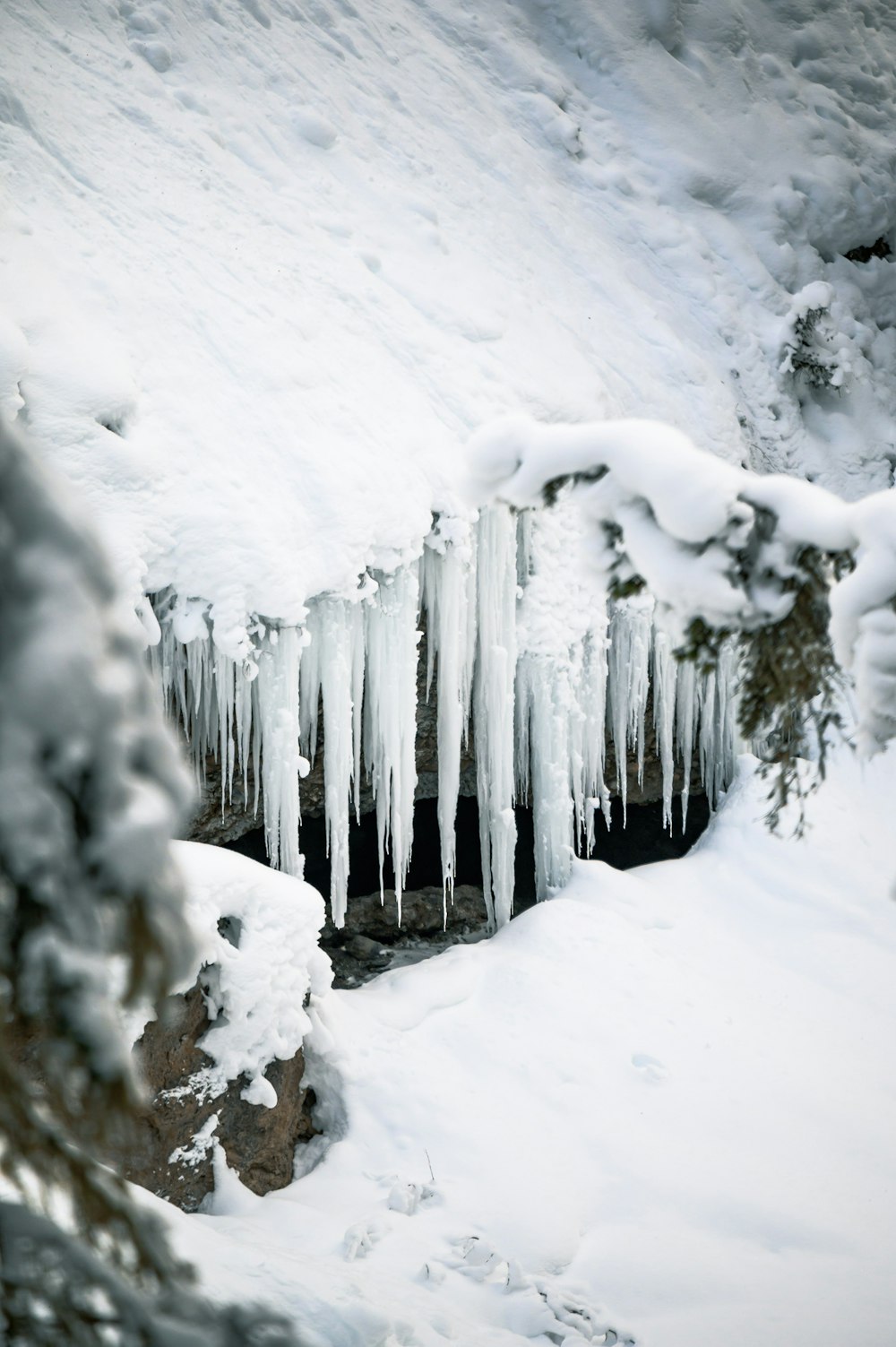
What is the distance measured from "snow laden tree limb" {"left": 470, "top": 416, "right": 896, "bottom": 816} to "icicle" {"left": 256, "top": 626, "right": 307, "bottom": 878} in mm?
3132

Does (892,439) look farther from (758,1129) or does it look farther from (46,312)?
(46,312)

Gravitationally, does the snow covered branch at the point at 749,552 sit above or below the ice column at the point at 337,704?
above

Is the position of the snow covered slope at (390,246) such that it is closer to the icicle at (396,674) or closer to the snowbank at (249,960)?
the icicle at (396,674)

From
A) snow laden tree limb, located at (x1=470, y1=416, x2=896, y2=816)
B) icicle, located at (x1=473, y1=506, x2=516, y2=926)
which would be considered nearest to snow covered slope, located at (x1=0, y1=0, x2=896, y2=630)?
icicle, located at (x1=473, y1=506, x2=516, y2=926)

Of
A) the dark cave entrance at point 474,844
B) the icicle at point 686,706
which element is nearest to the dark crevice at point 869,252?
the icicle at point 686,706

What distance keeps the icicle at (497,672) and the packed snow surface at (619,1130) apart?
2.17 feet

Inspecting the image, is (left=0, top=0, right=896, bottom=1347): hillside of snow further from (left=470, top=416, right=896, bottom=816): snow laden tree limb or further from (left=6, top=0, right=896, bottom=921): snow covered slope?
(left=470, top=416, right=896, bottom=816): snow laden tree limb

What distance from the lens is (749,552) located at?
205 centimetres

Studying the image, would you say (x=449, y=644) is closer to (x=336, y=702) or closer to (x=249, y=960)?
(x=336, y=702)

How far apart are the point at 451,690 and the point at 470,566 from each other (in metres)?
0.78

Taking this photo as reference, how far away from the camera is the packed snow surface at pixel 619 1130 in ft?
12.2

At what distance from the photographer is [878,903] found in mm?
7172

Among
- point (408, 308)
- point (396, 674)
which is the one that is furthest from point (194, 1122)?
point (408, 308)

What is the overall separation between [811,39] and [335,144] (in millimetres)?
5904
